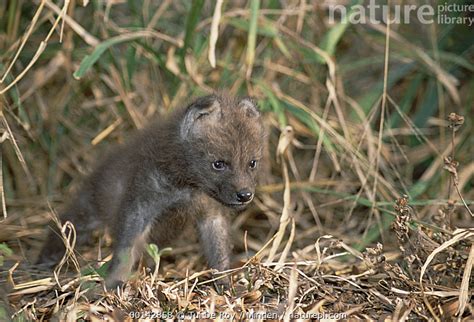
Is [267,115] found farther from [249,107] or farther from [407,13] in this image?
[407,13]

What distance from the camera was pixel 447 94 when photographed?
563 centimetres

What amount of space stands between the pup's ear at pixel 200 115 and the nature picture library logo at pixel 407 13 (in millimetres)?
1618

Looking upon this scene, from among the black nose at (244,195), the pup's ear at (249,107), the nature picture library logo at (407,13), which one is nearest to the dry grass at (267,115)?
the nature picture library logo at (407,13)

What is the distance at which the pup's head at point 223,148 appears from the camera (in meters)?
A: 3.81

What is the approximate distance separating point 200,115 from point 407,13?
8.40 feet

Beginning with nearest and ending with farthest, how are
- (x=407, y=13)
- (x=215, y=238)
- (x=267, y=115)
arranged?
(x=215, y=238) → (x=267, y=115) → (x=407, y=13)

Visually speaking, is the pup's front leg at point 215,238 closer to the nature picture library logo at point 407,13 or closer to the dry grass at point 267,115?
the dry grass at point 267,115

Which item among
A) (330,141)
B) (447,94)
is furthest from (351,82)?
(330,141)

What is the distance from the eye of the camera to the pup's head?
381 centimetres

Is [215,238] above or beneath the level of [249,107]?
beneath

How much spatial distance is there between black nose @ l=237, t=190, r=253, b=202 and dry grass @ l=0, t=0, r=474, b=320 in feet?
1.12

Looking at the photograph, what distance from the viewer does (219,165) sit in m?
3.87

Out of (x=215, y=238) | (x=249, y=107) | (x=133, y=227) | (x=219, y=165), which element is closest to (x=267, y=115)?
(x=249, y=107)

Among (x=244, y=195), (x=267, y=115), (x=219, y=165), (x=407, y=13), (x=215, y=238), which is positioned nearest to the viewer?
(x=244, y=195)
